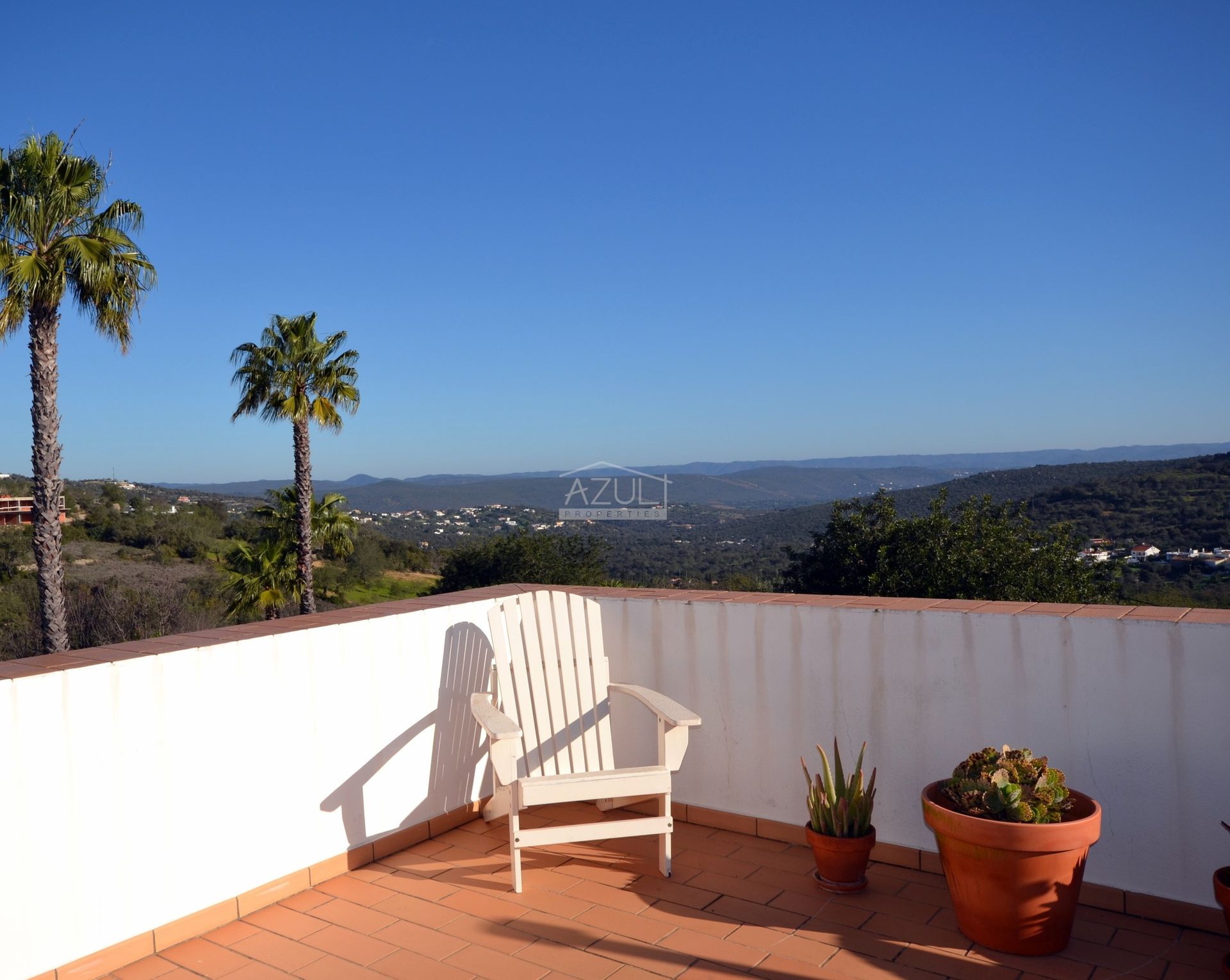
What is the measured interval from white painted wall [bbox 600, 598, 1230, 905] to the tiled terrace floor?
9.1 inches

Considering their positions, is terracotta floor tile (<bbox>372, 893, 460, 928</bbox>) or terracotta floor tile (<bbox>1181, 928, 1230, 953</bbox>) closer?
terracotta floor tile (<bbox>1181, 928, 1230, 953</bbox>)

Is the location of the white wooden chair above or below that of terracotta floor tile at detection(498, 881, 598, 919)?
above

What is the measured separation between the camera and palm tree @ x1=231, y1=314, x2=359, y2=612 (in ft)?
54.2

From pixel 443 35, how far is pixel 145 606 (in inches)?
437

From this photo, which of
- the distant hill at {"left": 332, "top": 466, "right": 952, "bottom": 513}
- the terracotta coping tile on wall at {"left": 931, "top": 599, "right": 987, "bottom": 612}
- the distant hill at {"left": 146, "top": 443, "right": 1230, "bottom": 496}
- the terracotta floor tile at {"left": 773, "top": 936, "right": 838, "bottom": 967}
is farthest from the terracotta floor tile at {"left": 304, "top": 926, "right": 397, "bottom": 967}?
the distant hill at {"left": 332, "top": 466, "right": 952, "bottom": 513}

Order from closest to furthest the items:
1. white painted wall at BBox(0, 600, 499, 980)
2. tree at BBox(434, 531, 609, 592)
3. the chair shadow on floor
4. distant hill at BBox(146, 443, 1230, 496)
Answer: white painted wall at BBox(0, 600, 499, 980) < the chair shadow on floor < tree at BBox(434, 531, 609, 592) < distant hill at BBox(146, 443, 1230, 496)

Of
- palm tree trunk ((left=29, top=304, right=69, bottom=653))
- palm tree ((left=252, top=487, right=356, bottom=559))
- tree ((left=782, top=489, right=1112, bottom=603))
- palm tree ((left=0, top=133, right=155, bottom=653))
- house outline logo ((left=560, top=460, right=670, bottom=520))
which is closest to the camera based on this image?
palm tree ((left=0, top=133, right=155, bottom=653))

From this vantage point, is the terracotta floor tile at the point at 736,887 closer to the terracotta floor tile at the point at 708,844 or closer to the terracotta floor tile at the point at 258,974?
the terracotta floor tile at the point at 708,844

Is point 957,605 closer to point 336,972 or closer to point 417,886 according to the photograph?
point 417,886

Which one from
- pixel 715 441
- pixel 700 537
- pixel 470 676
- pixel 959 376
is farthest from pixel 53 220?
pixel 959 376

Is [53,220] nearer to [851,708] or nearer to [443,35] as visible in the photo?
[443,35]

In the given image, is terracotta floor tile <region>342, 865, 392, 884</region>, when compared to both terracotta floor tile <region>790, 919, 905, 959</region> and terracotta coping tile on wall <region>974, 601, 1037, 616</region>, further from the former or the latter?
terracotta coping tile on wall <region>974, 601, 1037, 616</region>

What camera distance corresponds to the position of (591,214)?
72.8ft

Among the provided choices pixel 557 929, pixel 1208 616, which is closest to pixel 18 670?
pixel 557 929
